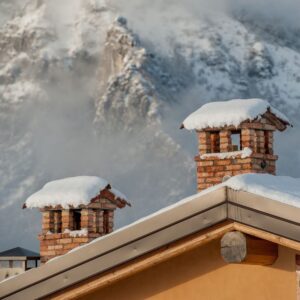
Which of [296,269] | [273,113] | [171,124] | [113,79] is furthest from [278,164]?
[296,269]

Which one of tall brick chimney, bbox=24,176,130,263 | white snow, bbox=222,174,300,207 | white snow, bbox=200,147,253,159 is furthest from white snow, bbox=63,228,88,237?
white snow, bbox=222,174,300,207

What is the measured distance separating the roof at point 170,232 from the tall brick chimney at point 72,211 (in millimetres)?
11220

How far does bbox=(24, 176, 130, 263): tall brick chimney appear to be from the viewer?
1856cm

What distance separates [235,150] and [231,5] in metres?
155

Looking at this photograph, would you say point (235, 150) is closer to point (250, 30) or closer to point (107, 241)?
point (107, 241)

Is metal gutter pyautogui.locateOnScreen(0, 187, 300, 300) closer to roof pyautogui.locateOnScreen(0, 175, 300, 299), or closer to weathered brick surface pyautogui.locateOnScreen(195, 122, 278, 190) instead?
roof pyautogui.locateOnScreen(0, 175, 300, 299)

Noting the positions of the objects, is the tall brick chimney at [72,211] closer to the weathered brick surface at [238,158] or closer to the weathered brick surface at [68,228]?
the weathered brick surface at [68,228]

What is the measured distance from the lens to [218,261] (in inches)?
291

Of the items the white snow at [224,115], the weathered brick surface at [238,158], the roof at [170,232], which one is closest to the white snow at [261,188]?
the roof at [170,232]

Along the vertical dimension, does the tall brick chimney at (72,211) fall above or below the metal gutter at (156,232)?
above

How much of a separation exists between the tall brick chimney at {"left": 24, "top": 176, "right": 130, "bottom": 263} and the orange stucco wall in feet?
35.4

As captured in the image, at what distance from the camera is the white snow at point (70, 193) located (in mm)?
18500

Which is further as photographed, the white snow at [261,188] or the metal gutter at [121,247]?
the metal gutter at [121,247]

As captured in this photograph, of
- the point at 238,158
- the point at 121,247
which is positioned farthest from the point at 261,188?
the point at 238,158
